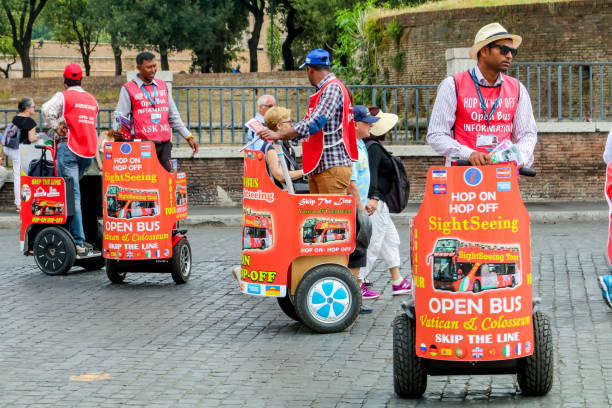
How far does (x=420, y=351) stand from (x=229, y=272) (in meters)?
5.70

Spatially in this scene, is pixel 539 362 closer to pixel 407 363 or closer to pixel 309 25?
pixel 407 363

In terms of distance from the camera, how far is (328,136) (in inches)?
318

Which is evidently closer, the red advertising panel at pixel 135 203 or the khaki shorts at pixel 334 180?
the khaki shorts at pixel 334 180

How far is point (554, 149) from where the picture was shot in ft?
60.2

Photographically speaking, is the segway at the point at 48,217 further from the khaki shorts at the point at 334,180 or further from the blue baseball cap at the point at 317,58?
the blue baseball cap at the point at 317,58

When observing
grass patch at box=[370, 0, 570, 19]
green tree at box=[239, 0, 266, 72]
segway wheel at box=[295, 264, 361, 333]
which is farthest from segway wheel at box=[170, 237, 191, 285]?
green tree at box=[239, 0, 266, 72]

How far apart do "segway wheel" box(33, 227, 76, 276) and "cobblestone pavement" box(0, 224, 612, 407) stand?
142 millimetres

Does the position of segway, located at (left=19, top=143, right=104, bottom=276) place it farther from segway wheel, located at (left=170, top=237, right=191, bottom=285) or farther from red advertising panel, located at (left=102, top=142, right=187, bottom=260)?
segway wheel, located at (left=170, top=237, right=191, bottom=285)

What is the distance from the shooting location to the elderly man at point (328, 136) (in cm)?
793

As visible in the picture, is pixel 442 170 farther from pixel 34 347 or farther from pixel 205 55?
pixel 205 55

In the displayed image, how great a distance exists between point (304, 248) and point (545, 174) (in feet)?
37.9

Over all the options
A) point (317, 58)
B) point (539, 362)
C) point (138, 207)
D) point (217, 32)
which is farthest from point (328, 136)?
point (217, 32)

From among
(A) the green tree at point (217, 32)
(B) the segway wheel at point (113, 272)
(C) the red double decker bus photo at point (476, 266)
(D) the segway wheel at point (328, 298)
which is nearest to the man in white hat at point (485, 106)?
(C) the red double decker bus photo at point (476, 266)

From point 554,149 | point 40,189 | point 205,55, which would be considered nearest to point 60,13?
point 205,55
